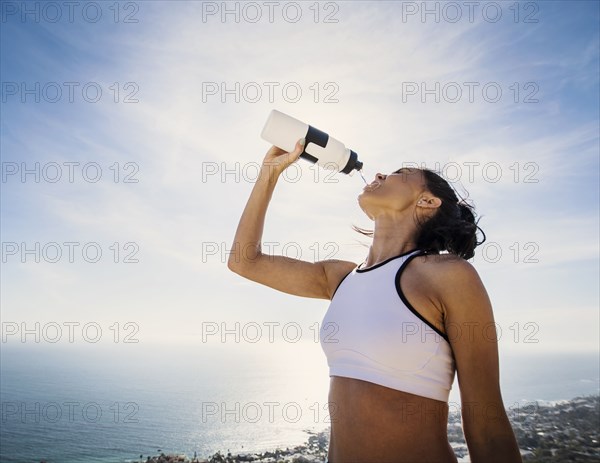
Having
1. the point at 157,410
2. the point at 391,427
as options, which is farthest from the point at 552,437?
the point at 157,410

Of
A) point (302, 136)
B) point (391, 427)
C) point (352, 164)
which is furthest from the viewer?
point (352, 164)

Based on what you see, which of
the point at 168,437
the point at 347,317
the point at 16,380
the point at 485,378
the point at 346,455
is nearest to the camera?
the point at 485,378

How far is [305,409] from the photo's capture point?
307 ft

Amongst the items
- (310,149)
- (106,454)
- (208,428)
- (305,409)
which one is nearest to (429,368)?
(310,149)

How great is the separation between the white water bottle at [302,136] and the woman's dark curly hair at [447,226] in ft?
2.17

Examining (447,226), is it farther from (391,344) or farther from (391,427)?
(391,427)

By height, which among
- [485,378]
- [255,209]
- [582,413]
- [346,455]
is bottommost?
[582,413]

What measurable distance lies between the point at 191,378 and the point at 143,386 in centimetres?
2414

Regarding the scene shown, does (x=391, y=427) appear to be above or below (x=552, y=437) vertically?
above

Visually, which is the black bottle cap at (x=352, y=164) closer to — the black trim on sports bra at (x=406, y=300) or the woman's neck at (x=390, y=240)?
the woman's neck at (x=390, y=240)

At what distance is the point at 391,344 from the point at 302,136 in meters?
1.52

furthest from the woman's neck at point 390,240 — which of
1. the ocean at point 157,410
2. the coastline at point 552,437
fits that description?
the ocean at point 157,410

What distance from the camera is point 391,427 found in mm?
1518

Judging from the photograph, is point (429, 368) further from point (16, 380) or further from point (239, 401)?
point (16, 380)
